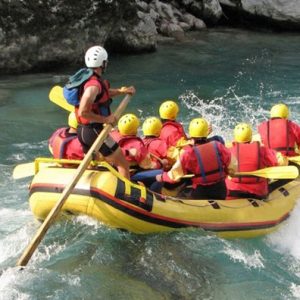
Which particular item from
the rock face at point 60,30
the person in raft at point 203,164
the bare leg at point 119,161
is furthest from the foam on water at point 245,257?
the rock face at point 60,30

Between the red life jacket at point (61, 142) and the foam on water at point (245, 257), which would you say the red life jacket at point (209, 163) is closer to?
the foam on water at point (245, 257)

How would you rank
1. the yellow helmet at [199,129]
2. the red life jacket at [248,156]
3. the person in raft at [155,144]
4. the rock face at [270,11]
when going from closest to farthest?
the yellow helmet at [199,129], the red life jacket at [248,156], the person in raft at [155,144], the rock face at [270,11]

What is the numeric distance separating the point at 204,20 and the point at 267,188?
623 inches

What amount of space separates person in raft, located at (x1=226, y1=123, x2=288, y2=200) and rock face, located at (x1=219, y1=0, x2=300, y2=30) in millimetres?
15730

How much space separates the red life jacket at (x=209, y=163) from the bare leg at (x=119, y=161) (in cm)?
80

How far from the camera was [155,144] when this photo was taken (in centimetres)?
734

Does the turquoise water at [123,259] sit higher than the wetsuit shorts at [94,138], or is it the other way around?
the wetsuit shorts at [94,138]

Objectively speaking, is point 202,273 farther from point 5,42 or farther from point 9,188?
point 5,42

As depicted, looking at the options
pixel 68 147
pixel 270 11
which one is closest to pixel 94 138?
pixel 68 147

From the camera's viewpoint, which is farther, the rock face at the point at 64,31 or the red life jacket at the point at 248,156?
the rock face at the point at 64,31

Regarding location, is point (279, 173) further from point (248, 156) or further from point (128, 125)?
point (128, 125)

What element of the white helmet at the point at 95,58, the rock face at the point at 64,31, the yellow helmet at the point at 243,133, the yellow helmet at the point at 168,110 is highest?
the white helmet at the point at 95,58

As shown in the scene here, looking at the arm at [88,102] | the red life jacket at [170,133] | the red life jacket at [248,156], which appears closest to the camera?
the arm at [88,102]

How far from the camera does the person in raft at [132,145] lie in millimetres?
6758
